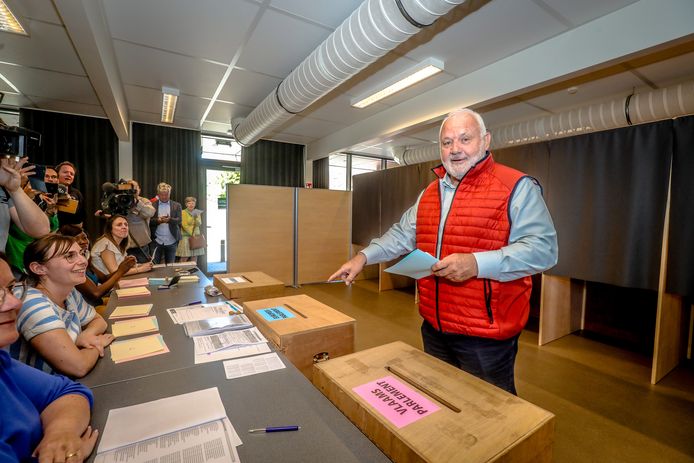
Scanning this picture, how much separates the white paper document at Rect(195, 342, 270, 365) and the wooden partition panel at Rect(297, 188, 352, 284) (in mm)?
4083

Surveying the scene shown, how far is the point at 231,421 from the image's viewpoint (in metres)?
0.85

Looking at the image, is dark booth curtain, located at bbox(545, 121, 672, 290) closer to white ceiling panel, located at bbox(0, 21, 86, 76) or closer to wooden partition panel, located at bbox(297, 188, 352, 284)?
wooden partition panel, located at bbox(297, 188, 352, 284)

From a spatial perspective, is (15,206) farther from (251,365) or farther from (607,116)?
(607,116)

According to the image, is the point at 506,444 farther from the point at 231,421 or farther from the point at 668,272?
the point at 668,272

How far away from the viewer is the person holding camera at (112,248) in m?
2.44

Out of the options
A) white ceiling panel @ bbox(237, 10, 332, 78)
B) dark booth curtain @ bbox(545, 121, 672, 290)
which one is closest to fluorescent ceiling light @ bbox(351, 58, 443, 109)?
white ceiling panel @ bbox(237, 10, 332, 78)

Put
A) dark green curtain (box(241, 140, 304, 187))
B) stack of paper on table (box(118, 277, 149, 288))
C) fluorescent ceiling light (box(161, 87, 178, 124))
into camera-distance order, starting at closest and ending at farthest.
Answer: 1. stack of paper on table (box(118, 277, 149, 288))
2. fluorescent ceiling light (box(161, 87, 178, 124))
3. dark green curtain (box(241, 140, 304, 187))

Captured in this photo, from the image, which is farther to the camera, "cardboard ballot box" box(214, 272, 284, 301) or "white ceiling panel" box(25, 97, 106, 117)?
"white ceiling panel" box(25, 97, 106, 117)

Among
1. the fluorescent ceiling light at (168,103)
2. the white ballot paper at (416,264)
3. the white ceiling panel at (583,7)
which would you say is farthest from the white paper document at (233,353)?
the fluorescent ceiling light at (168,103)

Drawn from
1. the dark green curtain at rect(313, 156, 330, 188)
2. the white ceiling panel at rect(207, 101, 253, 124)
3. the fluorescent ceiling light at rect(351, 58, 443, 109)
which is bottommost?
the dark green curtain at rect(313, 156, 330, 188)

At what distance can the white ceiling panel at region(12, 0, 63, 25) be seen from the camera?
212cm

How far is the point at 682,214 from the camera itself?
2.29 m

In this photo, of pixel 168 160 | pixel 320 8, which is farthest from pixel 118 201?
pixel 168 160

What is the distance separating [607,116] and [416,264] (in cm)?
374
